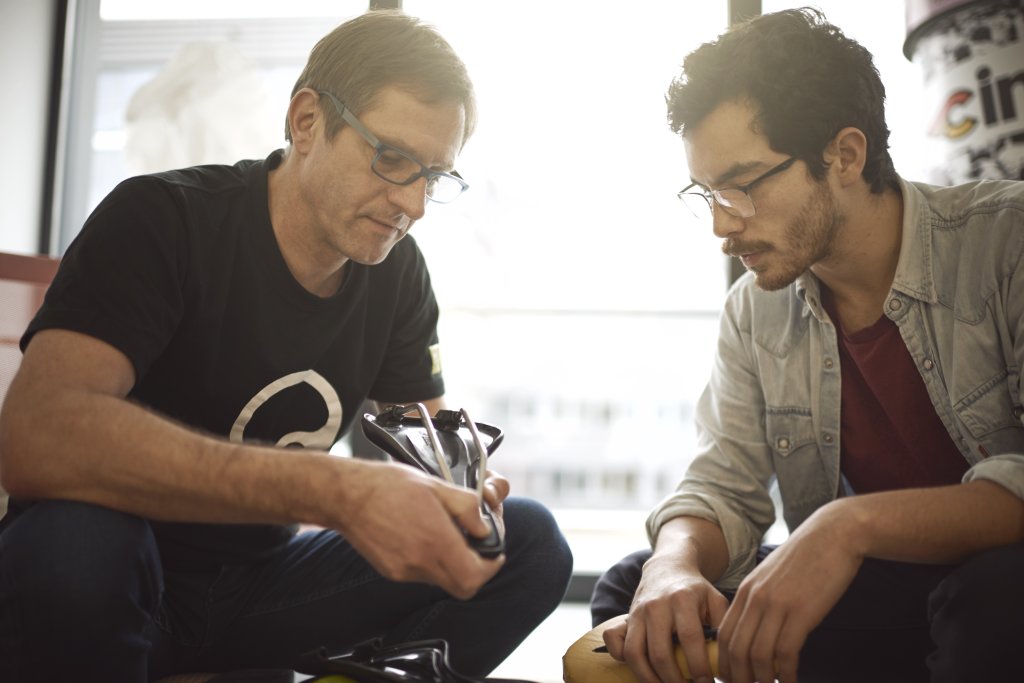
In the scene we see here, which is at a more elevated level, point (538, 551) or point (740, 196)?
point (740, 196)

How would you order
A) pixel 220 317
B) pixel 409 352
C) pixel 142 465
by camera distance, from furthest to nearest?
pixel 409 352 → pixel 220 317 → pixel 142 465

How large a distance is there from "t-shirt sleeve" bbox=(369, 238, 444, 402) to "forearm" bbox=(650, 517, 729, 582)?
47 cm

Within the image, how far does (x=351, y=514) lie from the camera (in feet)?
2.54

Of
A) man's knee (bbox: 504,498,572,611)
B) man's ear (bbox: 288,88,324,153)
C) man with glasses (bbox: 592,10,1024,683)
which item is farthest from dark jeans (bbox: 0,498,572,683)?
man's ear (bbox: 288,88,324,153)

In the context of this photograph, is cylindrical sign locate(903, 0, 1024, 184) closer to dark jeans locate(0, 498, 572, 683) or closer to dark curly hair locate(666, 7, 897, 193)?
dark curly hair locate(666, 7, 897, 193)

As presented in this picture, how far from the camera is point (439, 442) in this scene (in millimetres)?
1011

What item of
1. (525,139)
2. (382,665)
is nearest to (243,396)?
(382,665)

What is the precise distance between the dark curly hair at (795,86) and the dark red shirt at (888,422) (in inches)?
10.5

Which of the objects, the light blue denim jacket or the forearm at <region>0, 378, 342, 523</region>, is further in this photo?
the light blue denim jacket

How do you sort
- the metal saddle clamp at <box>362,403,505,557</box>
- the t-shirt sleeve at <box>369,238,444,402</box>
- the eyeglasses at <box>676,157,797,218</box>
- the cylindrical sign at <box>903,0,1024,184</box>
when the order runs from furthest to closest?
the cylindrical sign at <box>903,0,1024,184</box> → the t-shirt sleeve at <box>369,238,444,402</box> → the eyeglasses at <box>676,157,797,218</box> → the metal saddle clamp at <box>362,403,505,557</box>

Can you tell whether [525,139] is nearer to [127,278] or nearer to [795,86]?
[795,86]

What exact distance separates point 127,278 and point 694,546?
0.86 metres

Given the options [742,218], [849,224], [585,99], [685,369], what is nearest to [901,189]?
[849,224]

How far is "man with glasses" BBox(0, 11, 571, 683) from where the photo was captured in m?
0.86
